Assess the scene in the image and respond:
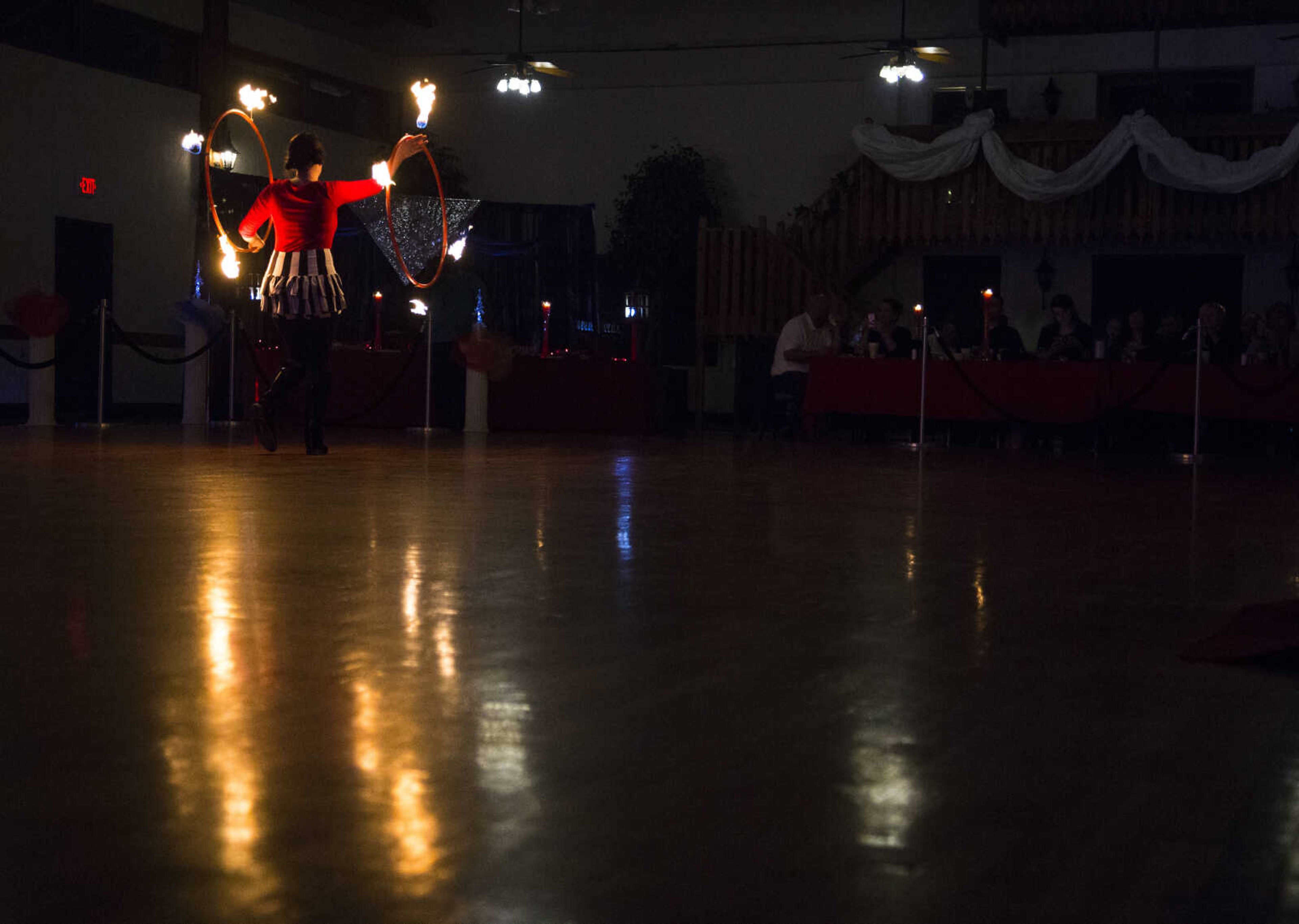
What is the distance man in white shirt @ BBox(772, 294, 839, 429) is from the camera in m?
14.7

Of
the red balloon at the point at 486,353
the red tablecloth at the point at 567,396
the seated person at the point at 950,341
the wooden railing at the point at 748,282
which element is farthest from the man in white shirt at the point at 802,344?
the wooden railing at the point at 748,282

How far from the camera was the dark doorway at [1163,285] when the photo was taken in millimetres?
18750

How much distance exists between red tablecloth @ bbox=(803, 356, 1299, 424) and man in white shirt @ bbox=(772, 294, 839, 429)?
1.89 ft

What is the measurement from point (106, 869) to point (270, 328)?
16675mm

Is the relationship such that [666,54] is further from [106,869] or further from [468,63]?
[106,869]

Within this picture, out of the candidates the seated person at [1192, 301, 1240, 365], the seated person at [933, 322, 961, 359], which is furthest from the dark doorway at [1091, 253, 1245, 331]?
the seated person at [1192, 301, 1240, 365]

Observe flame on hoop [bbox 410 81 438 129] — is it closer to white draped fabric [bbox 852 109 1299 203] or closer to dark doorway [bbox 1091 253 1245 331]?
white draped fabric [bbox 852 109 1299 203]

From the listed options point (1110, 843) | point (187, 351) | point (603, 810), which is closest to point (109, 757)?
point (603, 810)

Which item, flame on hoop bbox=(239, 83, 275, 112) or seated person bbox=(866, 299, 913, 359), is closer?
flame on hoop bbox=(239, 83, 275, 112)

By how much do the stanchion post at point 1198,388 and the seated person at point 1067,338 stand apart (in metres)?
1.08

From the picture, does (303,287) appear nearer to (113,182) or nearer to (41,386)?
(41,386)

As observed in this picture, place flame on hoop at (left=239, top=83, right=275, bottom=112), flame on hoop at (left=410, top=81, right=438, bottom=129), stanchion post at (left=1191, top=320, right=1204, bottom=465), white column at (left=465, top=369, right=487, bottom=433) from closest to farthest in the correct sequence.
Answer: flame on hoop at (left=410, top=81, right=438, bottom=129), flame on hoop at (left=239, top=83, right=275, bottom=112), stanchion post at (left=1191, top=320, right=1204, bottom=465), white column at (left=465, top=369, right=487, bottom=433)

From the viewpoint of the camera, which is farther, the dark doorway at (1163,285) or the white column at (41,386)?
the dark doorway at (1163,285)

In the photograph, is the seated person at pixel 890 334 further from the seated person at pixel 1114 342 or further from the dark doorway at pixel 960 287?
the dark doorway at pixel 960 287
